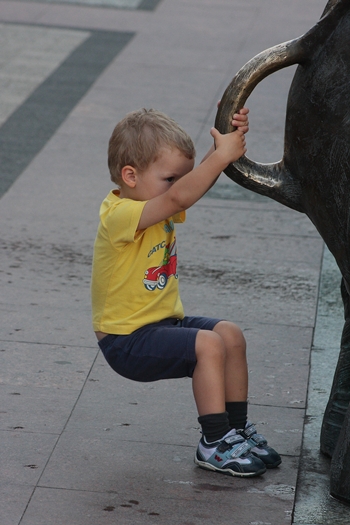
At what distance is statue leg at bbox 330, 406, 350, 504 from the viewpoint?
2.99m

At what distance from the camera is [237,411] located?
10.8 feet

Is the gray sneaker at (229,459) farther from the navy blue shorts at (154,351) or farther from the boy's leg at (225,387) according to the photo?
the navy blue shorts at (154,351)

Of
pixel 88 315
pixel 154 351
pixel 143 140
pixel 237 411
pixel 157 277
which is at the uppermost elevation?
pixel 143 140

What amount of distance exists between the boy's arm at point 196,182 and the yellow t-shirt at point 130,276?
12 cm

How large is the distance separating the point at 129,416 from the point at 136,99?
520 centimetres

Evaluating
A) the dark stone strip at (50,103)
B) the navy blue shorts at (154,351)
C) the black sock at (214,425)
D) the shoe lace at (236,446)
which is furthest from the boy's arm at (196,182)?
the dark stone strip at (50,103)

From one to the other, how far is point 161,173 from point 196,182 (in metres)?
0.24

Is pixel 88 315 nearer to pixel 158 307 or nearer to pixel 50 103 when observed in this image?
pixel 158 307

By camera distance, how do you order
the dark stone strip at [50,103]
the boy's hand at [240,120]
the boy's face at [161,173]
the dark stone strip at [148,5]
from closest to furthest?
the boy's hand at [240,120] → the boy's face at [161,173] → the dark stone strip at [50,103] → the dark stone strip at [148,5]

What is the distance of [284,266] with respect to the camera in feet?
17.3

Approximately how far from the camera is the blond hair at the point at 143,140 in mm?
3162

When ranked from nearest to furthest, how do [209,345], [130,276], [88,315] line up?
[209,345], [130,276], [88,315]

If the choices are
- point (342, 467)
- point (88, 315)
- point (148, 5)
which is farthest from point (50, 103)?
point (342, 467)

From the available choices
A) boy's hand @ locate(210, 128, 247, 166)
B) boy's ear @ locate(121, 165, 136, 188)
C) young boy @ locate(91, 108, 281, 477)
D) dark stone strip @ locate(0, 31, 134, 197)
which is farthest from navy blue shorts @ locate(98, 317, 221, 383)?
dark stone strip @ locate(0, 31, 134, 197)
